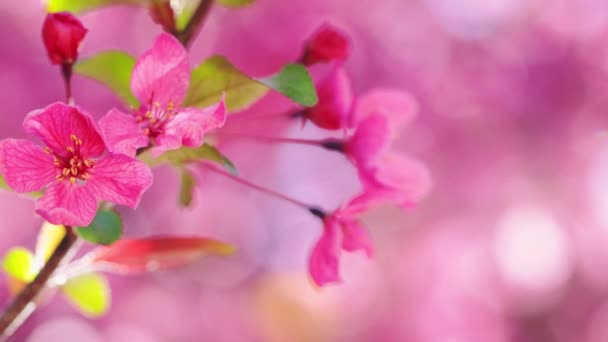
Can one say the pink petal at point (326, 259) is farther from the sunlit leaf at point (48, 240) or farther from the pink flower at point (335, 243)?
the sunlit leaf at point (48, 240)

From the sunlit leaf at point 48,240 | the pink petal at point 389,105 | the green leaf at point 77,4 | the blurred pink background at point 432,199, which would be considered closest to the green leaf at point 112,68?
the green leaf at point 77,4

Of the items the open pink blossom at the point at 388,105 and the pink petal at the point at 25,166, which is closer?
the pink petal at the point at 25,166

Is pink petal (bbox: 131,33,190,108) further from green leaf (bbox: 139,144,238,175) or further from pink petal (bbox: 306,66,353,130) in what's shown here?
pink petal (bbox: 306,66,353,130)

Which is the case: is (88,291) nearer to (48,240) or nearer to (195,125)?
(48,240)

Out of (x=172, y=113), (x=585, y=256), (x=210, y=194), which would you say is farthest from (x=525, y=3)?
(x=172, y=113)

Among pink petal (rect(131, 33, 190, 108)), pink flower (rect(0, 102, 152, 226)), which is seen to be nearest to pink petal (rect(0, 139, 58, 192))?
pink flower (rect(0, 102, 152, 226))

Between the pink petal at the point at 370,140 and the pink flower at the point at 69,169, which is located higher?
the pink petal at the point at 370,140
